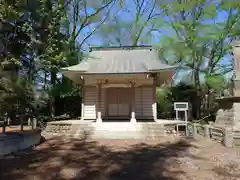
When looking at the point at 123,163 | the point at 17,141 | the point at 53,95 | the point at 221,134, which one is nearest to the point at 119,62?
the point at 53,95

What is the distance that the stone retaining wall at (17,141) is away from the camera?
7.87 meters

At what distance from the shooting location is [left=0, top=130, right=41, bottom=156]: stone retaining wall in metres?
7.87

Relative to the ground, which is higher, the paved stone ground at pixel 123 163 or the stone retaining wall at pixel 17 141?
the stone retaining wall at pixel 17 141

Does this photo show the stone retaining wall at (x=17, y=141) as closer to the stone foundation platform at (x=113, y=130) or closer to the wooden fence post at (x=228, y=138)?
the stone foundation platform at (x=113, y=130)

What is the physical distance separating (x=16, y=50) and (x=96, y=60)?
5.18 m

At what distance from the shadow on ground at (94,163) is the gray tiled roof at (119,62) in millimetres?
5640

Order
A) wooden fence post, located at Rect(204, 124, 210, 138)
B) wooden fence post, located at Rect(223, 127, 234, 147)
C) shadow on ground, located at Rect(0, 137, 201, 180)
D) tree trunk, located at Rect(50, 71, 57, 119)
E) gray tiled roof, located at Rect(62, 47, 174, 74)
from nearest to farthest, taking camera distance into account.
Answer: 1. shadow on ground, located at Rect(0, 137, 201, 180)
2. wooden fence post, located at Rect(223, 127, 234, 147)
3. wooden fence post, located at Rect(204, 124, 210, 138)
4. gray tiled roof, located at Rect(62, 47, 174, 74)
5. tree trunk, located at Rect(50, 71, 57, 119)

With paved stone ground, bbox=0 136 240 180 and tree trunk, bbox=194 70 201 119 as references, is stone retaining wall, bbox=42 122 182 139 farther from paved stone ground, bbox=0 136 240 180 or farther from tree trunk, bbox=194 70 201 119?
tree trunk, bbox=194 70 201 119

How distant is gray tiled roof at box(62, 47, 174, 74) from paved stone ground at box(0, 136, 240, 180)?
5.45 m

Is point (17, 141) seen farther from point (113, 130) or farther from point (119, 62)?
point (119, 62)

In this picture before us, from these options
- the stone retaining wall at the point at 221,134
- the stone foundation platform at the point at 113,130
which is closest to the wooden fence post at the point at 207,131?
the stone retaining wall at the point at 221,134

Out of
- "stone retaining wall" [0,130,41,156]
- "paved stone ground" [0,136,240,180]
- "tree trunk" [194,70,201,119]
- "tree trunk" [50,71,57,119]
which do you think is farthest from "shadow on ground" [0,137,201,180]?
"tree trunk" [194,70,201,119]

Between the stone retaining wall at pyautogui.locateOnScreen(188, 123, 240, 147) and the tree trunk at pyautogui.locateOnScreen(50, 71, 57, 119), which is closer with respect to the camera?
the stone retaining wall at pyautogui.locateOnScreen(188, 123, 240, 147)

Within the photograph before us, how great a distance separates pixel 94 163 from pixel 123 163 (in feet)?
2.64
